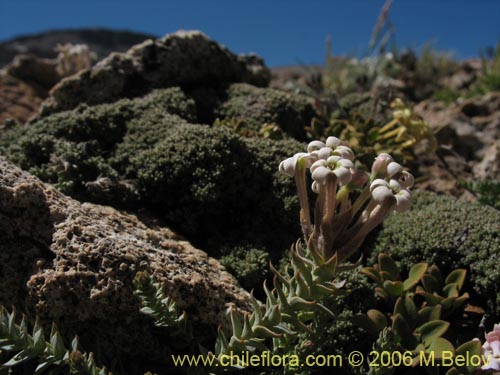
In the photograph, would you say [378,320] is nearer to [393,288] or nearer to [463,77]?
[393,288]

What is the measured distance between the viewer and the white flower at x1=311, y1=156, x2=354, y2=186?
240 centimetres

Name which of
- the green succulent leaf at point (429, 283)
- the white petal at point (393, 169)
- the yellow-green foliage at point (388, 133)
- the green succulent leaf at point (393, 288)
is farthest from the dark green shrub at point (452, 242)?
the white petal at point (393, 169)

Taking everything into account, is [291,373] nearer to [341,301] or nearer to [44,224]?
[341,301]

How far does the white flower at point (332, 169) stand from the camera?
94.7 inches

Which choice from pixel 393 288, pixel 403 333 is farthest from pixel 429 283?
pixel 403 333

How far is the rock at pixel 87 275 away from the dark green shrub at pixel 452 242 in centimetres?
129

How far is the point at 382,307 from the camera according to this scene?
3527 millimetres

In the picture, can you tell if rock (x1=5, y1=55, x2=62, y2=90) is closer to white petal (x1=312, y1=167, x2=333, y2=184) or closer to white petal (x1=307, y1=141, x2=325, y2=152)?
white petal (x1=307, y1=141, x2=325, y2=152)

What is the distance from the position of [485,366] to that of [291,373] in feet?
3.44

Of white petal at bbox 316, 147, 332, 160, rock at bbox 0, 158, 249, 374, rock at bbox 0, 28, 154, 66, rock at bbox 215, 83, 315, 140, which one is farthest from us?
rock at bbox 0, 28, 154, 66

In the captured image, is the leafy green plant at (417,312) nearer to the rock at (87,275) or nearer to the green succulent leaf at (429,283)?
the green succulent leaf at (429,283)

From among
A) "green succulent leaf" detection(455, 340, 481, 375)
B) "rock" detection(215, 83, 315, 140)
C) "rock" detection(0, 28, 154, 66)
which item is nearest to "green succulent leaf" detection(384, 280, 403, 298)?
"green succulent leaf" detection(455, 340, 481, 375)

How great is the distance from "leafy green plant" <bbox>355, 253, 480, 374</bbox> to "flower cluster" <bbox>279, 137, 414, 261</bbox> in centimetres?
59

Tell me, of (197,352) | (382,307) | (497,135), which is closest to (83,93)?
(197,352)
